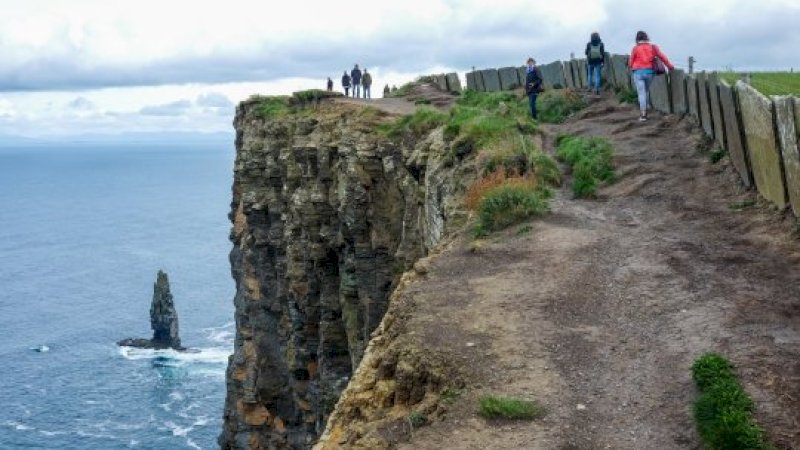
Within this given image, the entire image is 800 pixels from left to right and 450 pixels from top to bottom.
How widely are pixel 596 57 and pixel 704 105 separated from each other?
1527 centimetres

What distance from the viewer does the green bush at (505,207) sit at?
22422 millimetres

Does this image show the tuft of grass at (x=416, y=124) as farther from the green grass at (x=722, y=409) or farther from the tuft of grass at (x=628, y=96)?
the green grass at (x=722, y=409)

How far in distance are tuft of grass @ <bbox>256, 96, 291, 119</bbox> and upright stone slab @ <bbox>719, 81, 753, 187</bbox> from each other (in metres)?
32.5

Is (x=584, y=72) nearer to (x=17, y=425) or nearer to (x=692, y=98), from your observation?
(x=692, y=98)

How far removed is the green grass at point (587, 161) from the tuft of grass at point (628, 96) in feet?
26.0

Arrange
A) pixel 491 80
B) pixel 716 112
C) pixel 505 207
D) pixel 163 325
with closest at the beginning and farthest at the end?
1. pixel 505 207
2. pixel 716 112
3. pixel 491 80
4. pixel 163 325

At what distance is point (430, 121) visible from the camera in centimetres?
3894

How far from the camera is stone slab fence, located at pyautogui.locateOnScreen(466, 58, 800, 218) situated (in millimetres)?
Answer: 19109

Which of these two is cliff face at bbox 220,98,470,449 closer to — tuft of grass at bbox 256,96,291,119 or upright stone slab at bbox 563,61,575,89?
tuft of grass at bbox 256,96,291,119

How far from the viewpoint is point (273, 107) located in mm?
56312

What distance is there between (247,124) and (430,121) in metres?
22.7

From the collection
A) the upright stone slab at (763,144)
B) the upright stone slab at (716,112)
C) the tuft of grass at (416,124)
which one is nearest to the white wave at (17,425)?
the tuft of grass at (416,124)

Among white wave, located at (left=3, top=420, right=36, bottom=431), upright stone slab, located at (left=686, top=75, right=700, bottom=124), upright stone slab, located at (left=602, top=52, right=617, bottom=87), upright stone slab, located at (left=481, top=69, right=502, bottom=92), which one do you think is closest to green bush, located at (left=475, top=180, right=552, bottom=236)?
upright stone slab, located at (left=686, top=75, right=700, bottom=124)

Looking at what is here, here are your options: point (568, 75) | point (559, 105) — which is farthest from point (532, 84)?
point (568, 75)
